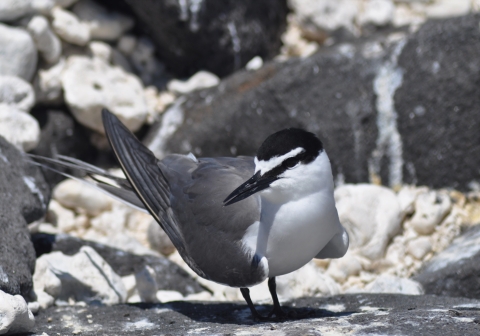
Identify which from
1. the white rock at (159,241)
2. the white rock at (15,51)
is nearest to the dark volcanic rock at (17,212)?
the white rock at (159,241)

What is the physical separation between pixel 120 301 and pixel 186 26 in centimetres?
398

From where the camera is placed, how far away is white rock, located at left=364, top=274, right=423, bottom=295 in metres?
5.20

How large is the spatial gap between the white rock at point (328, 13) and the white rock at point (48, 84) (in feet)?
9.86

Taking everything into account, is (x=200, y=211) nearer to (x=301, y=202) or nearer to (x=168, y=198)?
(x=168, y=198)

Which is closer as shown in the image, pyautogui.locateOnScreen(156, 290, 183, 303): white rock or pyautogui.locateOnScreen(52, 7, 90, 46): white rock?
pyautogui.locateOnScreen(156, 290, 183, 303): white rock

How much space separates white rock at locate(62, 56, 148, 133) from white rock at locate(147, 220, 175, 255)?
1383 millimetres

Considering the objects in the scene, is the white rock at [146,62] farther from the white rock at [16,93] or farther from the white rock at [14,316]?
the white rock at [14,316]

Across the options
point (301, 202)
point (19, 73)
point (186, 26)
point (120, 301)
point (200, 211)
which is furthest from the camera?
point (186, 26)

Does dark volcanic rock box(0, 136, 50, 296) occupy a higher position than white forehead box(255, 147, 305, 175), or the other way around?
white forehead box(255, 147, 305, 175)

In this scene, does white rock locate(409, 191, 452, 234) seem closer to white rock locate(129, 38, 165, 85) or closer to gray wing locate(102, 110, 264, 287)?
gray wing locate(102, 110, 264, 287)

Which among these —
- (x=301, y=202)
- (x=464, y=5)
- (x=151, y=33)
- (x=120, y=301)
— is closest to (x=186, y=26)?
(x=151, y=33)

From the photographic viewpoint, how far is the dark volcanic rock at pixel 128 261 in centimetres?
567

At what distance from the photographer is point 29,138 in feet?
22.2

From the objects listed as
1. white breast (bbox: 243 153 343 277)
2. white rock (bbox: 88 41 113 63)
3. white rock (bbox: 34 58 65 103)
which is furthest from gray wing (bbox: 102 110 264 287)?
white rock (bbox: 88 41 113 63)
